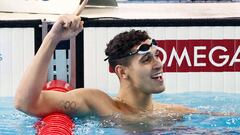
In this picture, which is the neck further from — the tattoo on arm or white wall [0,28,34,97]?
white wall [0,28,34,97]

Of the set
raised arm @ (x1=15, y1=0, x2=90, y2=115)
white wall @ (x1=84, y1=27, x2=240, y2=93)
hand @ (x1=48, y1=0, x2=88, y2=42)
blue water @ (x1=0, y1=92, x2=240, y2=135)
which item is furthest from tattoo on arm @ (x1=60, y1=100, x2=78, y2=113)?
white wall @ (x1=84, y1=27, x2=240, y2=93)

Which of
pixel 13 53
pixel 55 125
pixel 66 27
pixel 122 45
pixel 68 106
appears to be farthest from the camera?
pixel 13 53

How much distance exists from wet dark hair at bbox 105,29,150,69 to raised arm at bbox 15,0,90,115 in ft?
1.69

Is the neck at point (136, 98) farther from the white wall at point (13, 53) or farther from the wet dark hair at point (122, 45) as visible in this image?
the white wall at point (13, 53)

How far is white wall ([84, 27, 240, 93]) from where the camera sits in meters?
4.74

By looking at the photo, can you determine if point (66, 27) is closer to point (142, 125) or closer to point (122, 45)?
point (122, 45)

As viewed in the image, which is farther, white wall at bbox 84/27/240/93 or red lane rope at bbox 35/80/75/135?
white wall at bbox 84/27/240/93

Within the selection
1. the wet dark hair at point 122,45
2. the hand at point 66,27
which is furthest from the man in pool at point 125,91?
the hand at point 66,27

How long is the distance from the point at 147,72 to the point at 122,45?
189mm

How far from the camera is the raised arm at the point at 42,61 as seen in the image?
232 cm

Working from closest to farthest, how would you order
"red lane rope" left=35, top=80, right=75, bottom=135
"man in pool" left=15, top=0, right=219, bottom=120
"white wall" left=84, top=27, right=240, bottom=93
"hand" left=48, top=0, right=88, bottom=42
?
1. "hand" left=48, top=0, right=88, bottom=42
2. "red lane rope" left=35, top=80, right=75, bottom=135
3. "man in pool" left=15, top=0, right=219, bottom=120
4. "white wall" left=84, top=27, right=240, bottom=93

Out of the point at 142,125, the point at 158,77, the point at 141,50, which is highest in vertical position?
the point at 141,50

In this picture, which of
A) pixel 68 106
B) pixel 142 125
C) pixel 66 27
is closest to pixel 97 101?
pixel 68 106

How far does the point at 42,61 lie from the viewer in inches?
94.0
